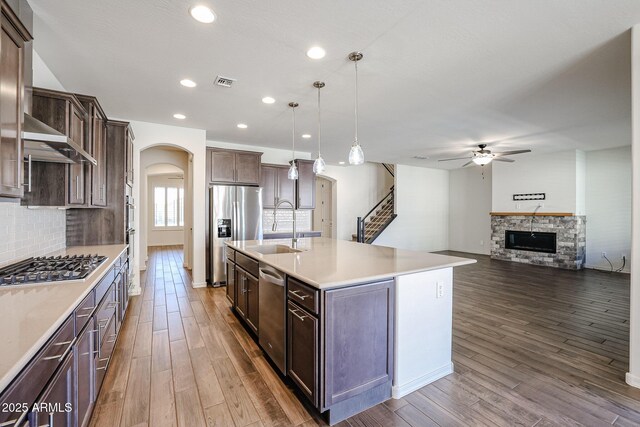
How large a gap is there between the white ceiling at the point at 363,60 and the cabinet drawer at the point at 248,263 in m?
1.85

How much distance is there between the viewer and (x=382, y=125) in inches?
186

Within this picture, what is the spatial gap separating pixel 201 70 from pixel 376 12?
1761 mm

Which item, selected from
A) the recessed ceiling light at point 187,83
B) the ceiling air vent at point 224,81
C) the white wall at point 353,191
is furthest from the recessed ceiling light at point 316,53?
the white wall at point 353,191

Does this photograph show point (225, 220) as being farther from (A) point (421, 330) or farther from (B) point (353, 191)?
(B) point (353, 191)

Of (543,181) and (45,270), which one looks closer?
(45,270)

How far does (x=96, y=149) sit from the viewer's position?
10.1 ft

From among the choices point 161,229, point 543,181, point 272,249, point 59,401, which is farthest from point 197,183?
point 543,181

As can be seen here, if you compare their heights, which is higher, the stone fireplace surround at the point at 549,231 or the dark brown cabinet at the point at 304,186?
the dark brown cabinet at the point at 304,186

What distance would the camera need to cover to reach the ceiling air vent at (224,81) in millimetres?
3040

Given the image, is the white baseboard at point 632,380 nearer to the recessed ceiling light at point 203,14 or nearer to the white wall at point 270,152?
the recessed ceiling light at point 203,14

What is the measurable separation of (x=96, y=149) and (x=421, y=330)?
140 inches

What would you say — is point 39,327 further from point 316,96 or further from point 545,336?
point 545,336

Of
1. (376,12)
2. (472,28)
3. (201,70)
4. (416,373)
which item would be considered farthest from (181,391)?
(472,28)

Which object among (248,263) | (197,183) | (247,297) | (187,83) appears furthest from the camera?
(197,183)
